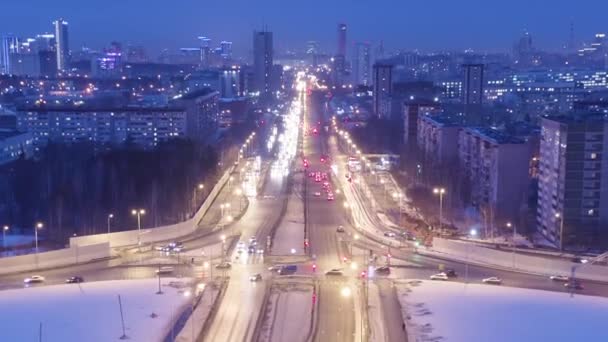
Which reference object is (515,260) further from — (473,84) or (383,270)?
(473,84)

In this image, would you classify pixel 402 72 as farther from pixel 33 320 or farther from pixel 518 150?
pixel 33 320

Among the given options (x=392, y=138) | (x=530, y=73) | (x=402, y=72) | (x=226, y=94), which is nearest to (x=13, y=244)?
(x=392, y=138)

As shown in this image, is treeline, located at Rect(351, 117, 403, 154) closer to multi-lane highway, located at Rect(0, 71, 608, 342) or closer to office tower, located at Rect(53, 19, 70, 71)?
multi-lane highway, located at Rect(0, 71, 608, 342)

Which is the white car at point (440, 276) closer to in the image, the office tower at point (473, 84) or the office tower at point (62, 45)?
the office tower at point (473, 84)

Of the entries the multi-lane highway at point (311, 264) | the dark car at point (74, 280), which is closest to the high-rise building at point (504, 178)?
the multi-lane highway at point (311, 264)

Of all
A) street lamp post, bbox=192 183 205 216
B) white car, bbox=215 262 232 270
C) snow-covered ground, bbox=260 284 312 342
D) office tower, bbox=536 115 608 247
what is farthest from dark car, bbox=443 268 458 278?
street lamp post, bbox=192 183 205 216

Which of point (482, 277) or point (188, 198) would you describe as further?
point (188, 198)
